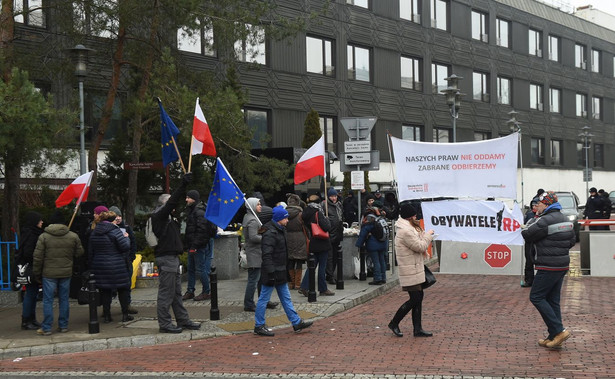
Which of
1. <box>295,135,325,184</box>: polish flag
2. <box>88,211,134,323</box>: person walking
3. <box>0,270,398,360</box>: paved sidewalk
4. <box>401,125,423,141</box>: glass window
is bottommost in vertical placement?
<box>0,270,398,360</box>: paved sidewalk

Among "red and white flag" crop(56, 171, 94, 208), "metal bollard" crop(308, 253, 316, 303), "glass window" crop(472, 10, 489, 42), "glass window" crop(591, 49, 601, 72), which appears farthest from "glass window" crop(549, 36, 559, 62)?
"red and white flag" crop(56, 171, 94, 208)

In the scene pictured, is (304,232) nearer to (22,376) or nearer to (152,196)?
(22,376)

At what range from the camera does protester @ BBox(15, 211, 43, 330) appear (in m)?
10.1

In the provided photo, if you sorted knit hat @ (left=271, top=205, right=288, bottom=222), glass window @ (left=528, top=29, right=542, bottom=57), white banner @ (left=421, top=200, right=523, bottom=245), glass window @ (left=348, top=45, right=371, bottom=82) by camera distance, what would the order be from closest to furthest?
knit hat @ (left=271, top=205, right=288, bottom=222), white banner @ (left=421, top=200, right=523, bottom=245), glass window @ (left=348, top=45, right=371, bottom=82), glass window @ (left=528, top=29, right=542, bottom=57)

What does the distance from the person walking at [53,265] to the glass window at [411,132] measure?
28.3 metres

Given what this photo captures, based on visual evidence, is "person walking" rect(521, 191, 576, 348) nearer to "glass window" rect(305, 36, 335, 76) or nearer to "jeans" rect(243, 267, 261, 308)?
"jeans" rect(243, 267, 261, 308)

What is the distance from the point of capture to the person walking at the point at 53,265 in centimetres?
976

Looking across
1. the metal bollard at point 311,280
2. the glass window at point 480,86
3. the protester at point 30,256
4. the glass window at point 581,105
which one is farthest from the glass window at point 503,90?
the protester at point 30,256

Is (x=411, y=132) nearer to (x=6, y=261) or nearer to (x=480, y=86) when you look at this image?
(x=480, y=86)

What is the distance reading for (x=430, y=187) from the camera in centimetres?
1273

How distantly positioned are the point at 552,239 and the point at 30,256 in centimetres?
720

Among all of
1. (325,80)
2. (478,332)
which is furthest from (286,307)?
(325,80)

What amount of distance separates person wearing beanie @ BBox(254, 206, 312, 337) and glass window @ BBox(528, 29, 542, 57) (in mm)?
41203

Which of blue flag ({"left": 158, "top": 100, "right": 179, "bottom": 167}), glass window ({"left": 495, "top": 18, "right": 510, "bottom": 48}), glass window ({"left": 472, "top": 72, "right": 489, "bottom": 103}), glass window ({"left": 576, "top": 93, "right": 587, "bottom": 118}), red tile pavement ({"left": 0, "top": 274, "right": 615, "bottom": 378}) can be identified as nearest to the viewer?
red tile pavement ({"left": 0, "top": 274, "right": 615, "bottom": 378})
